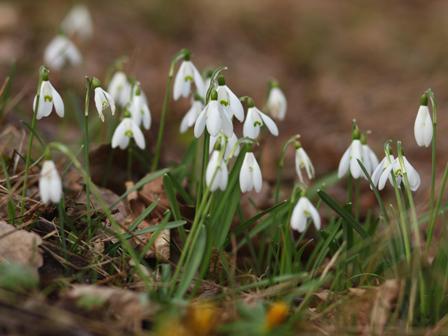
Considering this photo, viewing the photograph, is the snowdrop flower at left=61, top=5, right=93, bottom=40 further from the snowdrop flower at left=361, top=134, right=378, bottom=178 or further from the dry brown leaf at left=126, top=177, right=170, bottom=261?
the snowdrop flower at left=361, top=134, right=378, bottom=178

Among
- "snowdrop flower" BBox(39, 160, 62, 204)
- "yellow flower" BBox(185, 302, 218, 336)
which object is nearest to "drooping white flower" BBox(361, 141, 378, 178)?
"yellow flower" BBox(185, 302, 218, 336)

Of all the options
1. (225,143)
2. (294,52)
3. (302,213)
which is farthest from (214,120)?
(294,52)

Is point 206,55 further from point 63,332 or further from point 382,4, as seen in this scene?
point 63,332

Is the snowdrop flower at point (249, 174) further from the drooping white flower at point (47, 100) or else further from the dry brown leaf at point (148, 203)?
the drooping white flower at point (47, 100)

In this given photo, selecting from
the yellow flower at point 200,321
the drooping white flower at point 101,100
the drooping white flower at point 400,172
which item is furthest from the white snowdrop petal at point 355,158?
the yellow flower at point 200,321

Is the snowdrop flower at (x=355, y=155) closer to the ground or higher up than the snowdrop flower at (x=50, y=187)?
higher up

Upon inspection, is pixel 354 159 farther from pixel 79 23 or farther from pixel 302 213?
pixel 79 23
